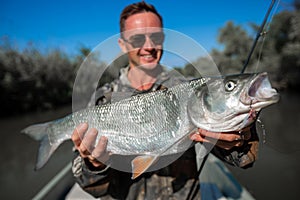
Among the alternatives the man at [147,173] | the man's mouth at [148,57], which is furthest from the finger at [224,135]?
the man's mouth at [148,57]

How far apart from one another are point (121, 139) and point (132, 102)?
34 centimetres

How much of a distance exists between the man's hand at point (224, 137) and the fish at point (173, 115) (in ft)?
0.14

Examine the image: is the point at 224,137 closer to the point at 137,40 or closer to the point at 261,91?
the point at 261,91

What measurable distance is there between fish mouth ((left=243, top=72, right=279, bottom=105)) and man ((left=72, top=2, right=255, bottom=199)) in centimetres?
31

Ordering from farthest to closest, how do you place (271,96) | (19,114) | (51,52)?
(51,52) → (19,114) → (271,96)

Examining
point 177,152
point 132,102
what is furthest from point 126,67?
point 177,152

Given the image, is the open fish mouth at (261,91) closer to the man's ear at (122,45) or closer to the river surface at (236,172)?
the man's ear at (122,45)

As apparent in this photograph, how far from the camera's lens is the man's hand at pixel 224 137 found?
5.13 feet

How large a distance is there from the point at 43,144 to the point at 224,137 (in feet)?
6.57

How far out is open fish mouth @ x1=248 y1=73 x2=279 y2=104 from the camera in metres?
1.32

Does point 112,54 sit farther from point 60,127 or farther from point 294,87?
point 294,87

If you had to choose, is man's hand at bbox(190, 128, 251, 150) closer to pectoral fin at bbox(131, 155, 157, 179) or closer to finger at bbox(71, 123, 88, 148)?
pectoral fin at bbox(131, 155, 157, 179)

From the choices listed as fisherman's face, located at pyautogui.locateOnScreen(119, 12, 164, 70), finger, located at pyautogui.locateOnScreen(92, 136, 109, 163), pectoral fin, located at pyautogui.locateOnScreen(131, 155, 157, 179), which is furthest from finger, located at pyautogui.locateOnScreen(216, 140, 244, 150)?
fisherman's face, located at pyautogui.locateOnScreen(119, 12, 164, 70)

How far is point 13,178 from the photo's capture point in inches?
317
